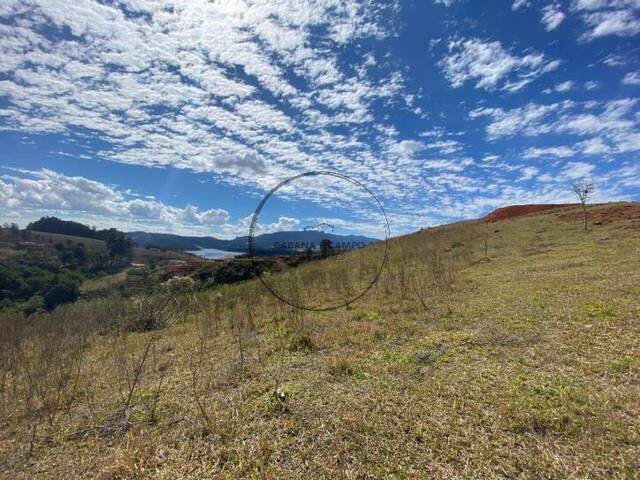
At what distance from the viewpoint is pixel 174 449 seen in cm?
294

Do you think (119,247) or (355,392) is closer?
(355,392)

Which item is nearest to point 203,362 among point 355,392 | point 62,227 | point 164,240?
point 355,392

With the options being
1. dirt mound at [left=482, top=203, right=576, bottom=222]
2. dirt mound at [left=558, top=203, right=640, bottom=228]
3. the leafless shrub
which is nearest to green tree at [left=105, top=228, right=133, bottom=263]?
the leafless shrub

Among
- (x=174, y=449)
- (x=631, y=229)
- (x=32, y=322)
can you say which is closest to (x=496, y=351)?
(x=174, y=449)

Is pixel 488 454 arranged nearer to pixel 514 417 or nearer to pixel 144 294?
pixel 514 417

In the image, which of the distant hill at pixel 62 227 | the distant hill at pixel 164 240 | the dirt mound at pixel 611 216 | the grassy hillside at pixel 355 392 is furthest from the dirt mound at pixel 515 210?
the distant hill at pixel 62 227

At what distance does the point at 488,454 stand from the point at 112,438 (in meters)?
3.50

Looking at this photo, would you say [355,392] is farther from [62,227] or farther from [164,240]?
[62,227]

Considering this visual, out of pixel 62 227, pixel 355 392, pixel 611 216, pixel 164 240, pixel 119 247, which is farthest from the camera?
pixel 62 227

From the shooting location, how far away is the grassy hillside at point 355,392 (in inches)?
105

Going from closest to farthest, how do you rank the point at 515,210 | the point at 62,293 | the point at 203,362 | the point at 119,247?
the point at 203,362 → the point at 62,293 → the point at 515,210 → the point at 119,247

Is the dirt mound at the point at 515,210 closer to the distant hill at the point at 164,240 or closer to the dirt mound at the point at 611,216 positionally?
the dirt mound at the point at 611,216

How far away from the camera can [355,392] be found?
377cm

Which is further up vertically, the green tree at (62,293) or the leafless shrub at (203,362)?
the leafless shrub at (203,362)
